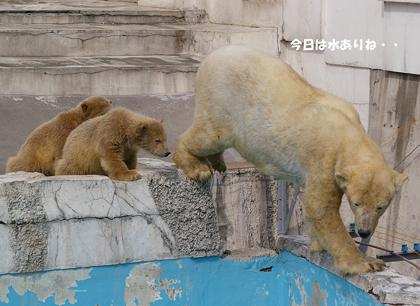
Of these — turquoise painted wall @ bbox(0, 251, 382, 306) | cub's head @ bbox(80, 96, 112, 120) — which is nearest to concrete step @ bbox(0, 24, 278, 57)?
cub's head @ bbox(80, 96, 112, 120)

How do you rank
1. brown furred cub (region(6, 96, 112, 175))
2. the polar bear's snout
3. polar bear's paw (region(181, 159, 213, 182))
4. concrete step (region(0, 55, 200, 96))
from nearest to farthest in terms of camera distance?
the polar bear's snout → polar bear's paw (region(181, 159, 213, 182)) → brown furred cub (region(6, 96, 112, 175)) → concrete step (region(0, 55, 200, 96))

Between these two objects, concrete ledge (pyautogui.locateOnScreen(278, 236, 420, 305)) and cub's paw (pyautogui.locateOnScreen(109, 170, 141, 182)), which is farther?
cub's paw (pyautogui.locateOnScreen(109, 170, 141, 182))

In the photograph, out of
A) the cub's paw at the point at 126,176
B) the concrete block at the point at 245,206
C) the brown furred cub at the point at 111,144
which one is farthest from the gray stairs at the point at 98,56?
the cub's paw at the point at 126,176

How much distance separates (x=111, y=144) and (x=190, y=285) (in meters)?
1.40

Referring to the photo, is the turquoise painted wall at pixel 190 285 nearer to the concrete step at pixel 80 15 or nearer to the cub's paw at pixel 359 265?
the cub's paw at pixel 359 265

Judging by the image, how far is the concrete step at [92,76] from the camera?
8.20m

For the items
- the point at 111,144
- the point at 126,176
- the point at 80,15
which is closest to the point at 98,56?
the point at 80,15

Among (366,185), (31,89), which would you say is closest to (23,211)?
(366,185)

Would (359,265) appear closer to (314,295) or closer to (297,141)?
(314,295)

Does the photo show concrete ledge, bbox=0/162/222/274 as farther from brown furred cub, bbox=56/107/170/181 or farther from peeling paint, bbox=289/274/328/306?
peeling paint, bbox=289/274/328/306

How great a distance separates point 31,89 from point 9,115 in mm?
811

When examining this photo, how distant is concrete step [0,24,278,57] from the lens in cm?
935

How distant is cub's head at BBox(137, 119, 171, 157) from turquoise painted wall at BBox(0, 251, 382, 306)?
0.96 meters

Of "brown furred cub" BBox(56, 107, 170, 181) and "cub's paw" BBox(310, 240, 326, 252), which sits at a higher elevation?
"brown furred cub" BBox(56, 107, 170, 181)
